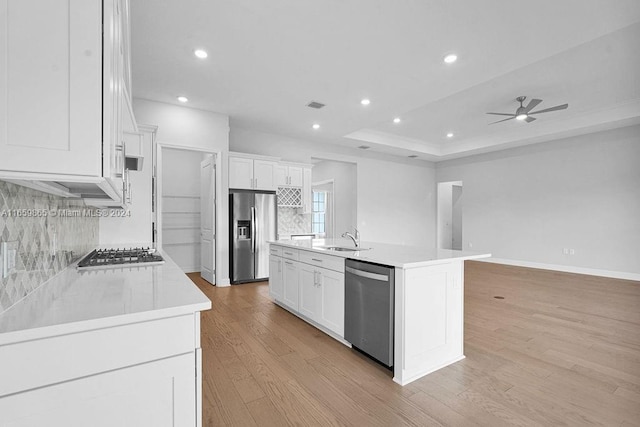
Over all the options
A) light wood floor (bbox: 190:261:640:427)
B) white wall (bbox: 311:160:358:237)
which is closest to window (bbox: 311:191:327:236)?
white wall (bbox: 311:160:358:237)

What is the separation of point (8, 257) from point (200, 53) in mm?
2813

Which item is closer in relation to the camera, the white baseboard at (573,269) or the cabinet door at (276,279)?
the cabinet door at (276,279)

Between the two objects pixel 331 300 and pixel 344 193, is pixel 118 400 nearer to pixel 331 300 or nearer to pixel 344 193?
pixel 331 300

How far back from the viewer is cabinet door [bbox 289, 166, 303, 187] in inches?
236

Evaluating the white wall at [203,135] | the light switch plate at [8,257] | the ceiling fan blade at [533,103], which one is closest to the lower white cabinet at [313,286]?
the white wall at [203,135]

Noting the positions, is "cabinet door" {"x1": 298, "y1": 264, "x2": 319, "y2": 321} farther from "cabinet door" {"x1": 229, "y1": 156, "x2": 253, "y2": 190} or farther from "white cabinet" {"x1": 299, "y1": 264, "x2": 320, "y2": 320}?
"cabinet door" {"x1": 229, "y1": 156, "x2": 253, "y2": 190}

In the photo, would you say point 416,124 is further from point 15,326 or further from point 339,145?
point 15,326

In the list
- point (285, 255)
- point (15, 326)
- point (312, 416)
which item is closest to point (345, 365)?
point (312, 416)

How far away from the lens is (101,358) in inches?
35.9

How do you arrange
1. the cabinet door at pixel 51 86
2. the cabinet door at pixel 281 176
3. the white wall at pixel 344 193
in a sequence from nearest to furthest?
1. the cabinet door at pixel 51 86
2. the cabinet door at pixel 281 176
3. the white wall at pixel 344 193

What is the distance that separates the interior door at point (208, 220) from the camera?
505 centimetres

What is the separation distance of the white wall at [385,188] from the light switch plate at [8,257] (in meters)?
5.08

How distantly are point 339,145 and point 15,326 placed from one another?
6760mm

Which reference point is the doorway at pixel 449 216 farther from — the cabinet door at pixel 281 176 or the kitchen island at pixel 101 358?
the kitchen island at pixel 101 358
